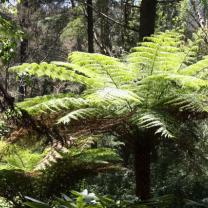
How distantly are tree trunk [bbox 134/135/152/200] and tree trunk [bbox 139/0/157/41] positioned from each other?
9.08ft

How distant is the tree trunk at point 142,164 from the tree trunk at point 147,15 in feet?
9.08

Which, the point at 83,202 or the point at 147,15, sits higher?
the point at 147,15

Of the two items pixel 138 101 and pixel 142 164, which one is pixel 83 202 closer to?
pixel 138 101

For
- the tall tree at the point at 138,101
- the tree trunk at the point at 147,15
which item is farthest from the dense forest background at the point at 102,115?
the tree trunk at the point at 147,15

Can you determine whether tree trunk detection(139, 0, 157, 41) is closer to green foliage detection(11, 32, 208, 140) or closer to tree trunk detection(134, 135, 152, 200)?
green foliage detection(11, 32, 208, 140)

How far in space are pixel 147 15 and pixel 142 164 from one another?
9.64 ft

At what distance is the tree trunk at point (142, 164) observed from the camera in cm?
338

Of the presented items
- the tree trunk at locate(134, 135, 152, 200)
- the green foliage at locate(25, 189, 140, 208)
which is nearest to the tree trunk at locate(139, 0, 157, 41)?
the tree trunk at locate(134, 135, 152, 200)

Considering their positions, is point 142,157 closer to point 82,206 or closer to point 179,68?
point 179,68

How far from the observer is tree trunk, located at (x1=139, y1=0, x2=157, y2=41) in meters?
5.80

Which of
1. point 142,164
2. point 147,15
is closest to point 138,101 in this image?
point 142,164

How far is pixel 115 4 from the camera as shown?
1243 cm

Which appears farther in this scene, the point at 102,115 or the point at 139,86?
the point at 139,86

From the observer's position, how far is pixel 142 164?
339 centimetres
